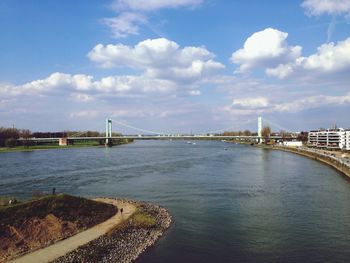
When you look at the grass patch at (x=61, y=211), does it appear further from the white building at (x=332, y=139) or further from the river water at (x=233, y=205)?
the white building at (x=332, y=139)

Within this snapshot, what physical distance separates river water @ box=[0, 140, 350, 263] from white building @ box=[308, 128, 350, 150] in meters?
48.2

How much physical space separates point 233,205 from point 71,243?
38.9ft

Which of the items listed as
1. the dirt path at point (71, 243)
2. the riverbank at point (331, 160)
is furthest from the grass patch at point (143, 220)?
the riverbank at point (331, 160)

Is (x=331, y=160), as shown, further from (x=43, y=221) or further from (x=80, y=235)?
(x=43, y=221)

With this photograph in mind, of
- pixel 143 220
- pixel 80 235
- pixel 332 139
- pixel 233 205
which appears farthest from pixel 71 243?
pixel 332 139

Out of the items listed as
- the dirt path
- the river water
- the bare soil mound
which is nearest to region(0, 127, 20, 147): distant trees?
the river water

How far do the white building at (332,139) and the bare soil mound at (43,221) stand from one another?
72965 mm

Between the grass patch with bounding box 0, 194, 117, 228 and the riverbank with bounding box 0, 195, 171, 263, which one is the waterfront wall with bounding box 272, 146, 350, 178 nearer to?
the riverbank with bounding box 0, 195, 171, 263

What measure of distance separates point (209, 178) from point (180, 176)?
3.18 meters

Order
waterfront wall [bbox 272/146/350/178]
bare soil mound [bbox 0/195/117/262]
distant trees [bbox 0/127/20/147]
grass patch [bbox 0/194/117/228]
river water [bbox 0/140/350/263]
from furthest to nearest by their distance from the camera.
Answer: distant trees [bbox 0/127/20/147] < waterfront wall [bbox 272/146/350/178] < grass patch [bbox 0/194/117/228] < river water [bbox 0/140/350/263] < bare soil mound [bbox 0/195/117/262]

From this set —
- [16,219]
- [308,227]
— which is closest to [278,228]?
[308,227]

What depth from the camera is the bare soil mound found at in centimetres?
1527

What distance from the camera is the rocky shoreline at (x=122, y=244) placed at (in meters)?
14.3

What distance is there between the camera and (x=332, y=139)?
341 feet
